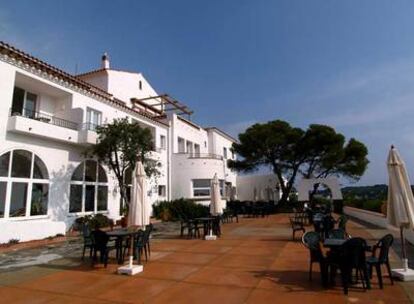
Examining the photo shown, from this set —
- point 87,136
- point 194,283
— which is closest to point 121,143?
point 87,136

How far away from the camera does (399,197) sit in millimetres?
6629

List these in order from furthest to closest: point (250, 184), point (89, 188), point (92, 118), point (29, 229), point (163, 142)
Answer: point (250, 184) < point (163, 142) < point (92, 118) < point (89, 188) < point (29, 229)

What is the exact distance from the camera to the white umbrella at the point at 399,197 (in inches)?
255

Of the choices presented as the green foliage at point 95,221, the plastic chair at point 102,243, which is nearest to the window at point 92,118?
the green foliage at point 95,221

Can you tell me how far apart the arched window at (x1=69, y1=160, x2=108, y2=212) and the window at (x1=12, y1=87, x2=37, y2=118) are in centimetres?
349

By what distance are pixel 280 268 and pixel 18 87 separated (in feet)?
43.8

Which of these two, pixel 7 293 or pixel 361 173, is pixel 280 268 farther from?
pixel 361 173

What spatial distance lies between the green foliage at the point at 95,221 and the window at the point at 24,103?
542cm

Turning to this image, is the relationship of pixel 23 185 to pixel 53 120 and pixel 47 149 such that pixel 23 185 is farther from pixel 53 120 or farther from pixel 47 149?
pixel 53 120

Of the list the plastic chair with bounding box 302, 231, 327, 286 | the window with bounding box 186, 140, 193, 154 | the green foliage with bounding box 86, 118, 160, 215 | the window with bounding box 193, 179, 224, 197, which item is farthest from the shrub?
the window with bounding box 186, 140, 193, 154

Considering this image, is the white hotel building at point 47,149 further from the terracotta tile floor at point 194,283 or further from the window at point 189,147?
the window at point 189,147

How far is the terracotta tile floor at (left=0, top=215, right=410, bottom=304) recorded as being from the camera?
551 cm

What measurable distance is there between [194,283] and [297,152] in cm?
2826

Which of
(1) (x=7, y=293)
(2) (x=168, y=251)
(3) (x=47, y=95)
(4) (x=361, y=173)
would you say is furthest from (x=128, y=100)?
(4) (x=361, y=173)
